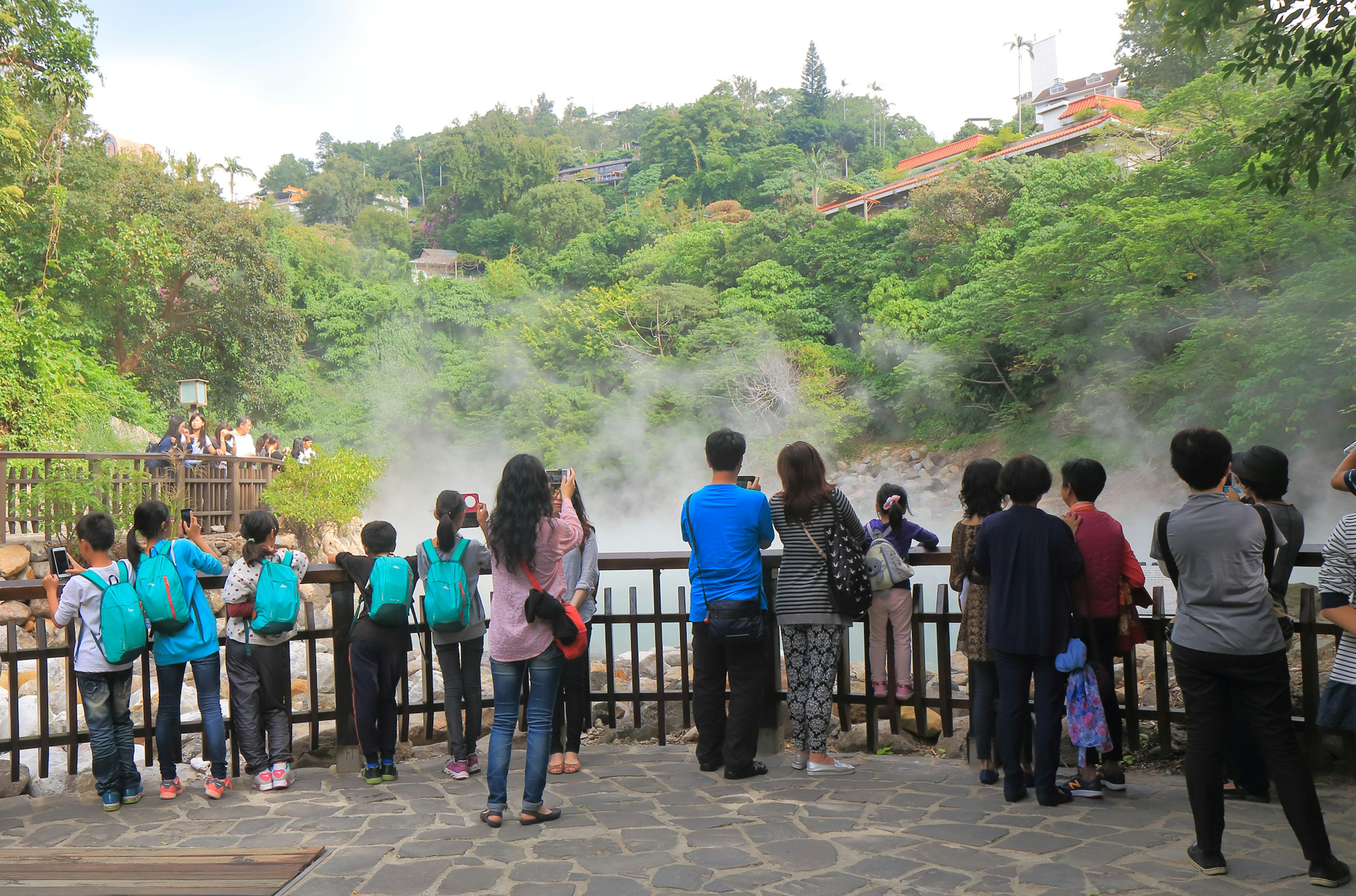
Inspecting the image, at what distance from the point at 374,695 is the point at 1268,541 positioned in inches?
153

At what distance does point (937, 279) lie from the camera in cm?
2703

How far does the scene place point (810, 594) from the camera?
13.8 ft

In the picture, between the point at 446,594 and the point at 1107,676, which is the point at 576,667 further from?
the point at 1107,676

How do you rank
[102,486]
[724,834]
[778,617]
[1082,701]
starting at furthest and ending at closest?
[102,486], [778,617], [1082,701], [724,834]

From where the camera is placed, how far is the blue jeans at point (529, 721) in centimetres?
374

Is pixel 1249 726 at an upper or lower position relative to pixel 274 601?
lower

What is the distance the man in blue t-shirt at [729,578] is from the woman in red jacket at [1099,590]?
1332mm

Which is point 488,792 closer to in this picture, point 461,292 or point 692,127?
point 461,292

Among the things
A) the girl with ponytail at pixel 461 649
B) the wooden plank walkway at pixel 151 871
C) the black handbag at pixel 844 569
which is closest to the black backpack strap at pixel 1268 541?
the black handbag at pixel 844 569

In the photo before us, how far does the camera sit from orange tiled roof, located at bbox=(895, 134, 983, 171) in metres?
38.0

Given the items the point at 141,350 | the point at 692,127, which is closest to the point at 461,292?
the point at 141,350

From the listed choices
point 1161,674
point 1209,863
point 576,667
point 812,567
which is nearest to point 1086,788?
point 1161,674

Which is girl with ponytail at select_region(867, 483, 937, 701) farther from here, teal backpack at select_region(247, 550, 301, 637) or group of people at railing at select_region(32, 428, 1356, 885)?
teal backpack at select_region(247, 550, 301, 637)

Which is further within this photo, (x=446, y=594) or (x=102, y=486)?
(x=102, y=486)
